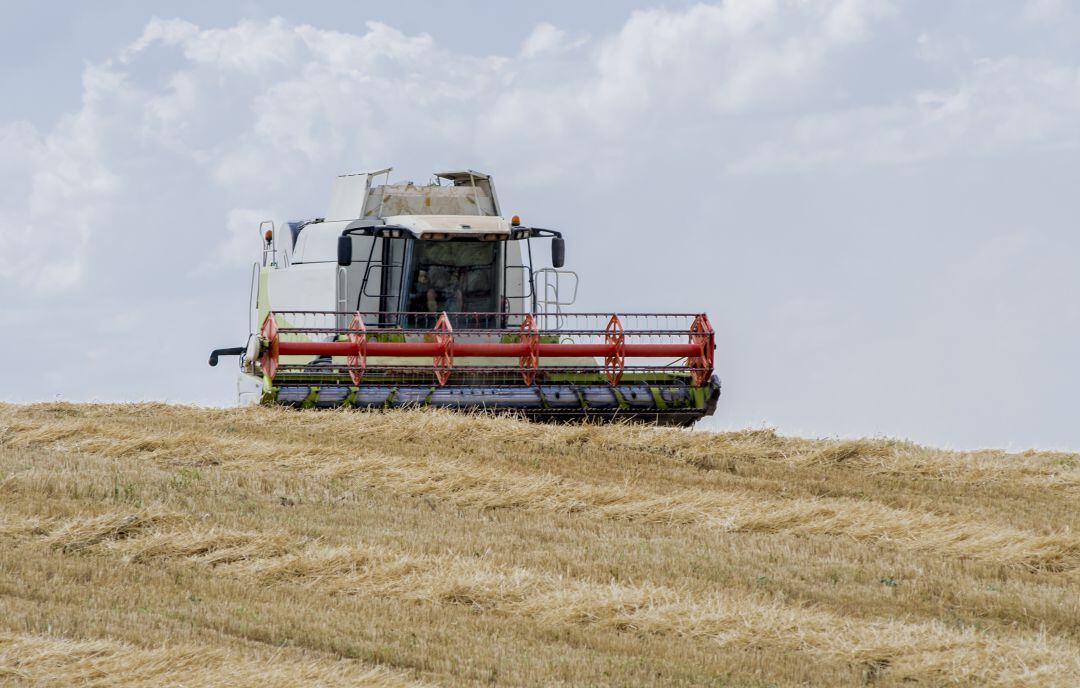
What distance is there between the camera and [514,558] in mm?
7812

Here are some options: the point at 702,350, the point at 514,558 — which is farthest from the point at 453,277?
the point at 514,558

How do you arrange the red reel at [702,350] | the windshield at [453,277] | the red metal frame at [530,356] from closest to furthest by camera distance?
the red metal frame at [530,356]
the red reel at [702,350]
the windshield at [453,277]

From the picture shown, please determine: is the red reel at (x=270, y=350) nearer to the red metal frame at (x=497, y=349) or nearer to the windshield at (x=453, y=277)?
the red metal frame at (x=497, y=349)

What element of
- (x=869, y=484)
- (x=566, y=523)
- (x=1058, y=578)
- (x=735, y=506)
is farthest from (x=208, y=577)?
(x=869, y=484)

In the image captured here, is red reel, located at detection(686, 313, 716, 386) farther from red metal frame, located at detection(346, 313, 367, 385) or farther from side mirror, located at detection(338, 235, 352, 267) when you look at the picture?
side mirror, located at detection(338, 235, 352, 267)

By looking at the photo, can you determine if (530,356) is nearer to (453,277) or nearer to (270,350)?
(453,277)

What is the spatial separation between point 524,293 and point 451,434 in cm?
468

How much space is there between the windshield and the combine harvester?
0.5 inches

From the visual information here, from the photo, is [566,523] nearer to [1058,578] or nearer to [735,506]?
[735,506]

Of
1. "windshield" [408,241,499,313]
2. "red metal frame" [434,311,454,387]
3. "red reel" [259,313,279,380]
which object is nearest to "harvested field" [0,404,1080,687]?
"red reel" [259,313,279,380]

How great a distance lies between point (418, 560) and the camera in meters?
7.55

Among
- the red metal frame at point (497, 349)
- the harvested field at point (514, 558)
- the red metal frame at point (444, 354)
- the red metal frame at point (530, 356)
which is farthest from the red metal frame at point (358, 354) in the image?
the red metal frame at point (530, 356)

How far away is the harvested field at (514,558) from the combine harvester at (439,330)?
107 centimetres

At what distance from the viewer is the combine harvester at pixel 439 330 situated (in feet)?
45.2
